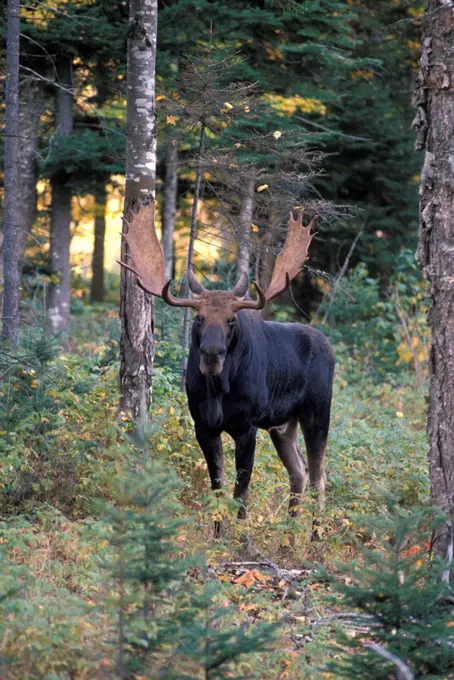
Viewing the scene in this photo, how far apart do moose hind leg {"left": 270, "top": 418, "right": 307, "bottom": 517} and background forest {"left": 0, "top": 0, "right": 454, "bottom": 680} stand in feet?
0.69

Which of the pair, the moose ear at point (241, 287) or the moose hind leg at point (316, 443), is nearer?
the moose ear at point (241, 287)

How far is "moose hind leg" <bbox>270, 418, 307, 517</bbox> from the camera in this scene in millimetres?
11148

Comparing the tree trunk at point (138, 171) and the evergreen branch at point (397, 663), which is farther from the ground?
the tree trunk at point (138, 171)

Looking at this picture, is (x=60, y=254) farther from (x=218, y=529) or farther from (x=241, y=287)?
(x=218, y=529)

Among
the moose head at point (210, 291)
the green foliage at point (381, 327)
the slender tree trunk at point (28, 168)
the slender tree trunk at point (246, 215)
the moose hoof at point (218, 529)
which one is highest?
the slender tree trunk at point (28, 168)

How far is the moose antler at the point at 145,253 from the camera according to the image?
980cm

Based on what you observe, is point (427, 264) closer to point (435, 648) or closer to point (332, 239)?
point (435, 648)

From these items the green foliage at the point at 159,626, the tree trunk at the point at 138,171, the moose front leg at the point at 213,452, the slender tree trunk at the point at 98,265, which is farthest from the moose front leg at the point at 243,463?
the slender tree trunk at the point at 98,265

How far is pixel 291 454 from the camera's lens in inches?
441

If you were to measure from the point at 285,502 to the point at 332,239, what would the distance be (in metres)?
13.3

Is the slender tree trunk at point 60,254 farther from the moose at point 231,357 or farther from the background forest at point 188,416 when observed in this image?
the moose at point 231,357

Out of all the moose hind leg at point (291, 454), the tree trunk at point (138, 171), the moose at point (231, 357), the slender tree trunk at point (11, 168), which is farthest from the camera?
the slender tree trunk at point (11, 168)

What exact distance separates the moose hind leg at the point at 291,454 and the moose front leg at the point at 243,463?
1.32 m

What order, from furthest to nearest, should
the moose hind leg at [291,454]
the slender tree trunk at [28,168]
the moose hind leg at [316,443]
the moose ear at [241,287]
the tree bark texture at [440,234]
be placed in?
the slender tree trunk at [28,168], the moose hind leg at [291,454], the moose hind leg at [316,443], the moose ear at [241,287], the tree bark texture at [440,234]
